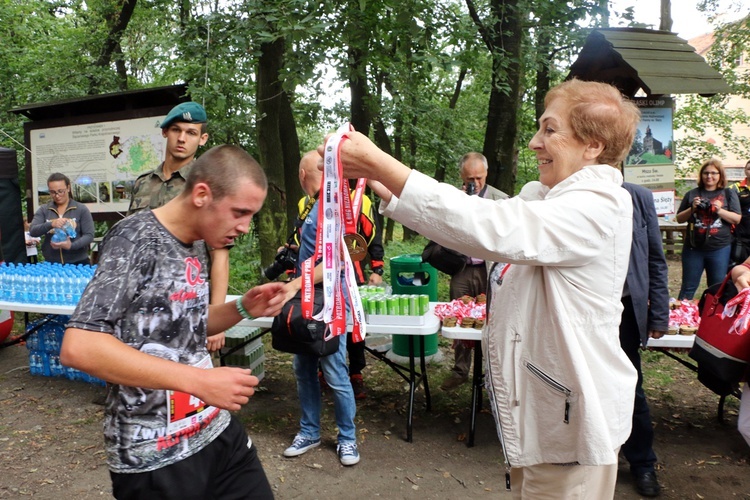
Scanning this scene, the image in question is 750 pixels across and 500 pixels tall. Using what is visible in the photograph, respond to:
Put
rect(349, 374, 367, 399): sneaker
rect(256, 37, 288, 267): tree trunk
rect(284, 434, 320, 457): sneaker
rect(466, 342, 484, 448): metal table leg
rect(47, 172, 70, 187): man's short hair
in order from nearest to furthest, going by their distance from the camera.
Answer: rect(284, 434, 320, 457): sneaker
rect(466, 342, 484, 448): metal table leg
rect(349, 374, 367, 399): sneaker
rect(47, 172, 70, 187): man's short hair
rect(256, 37, 288, 267): tree trunk

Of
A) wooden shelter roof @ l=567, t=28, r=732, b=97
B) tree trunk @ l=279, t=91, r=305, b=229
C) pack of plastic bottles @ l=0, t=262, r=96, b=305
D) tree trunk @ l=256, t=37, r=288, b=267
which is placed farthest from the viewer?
tree trunk @ l=279, t=91, r=305, b=229

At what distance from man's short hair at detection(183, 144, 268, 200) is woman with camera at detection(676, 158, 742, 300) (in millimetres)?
6765

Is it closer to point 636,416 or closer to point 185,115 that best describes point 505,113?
point 636,416

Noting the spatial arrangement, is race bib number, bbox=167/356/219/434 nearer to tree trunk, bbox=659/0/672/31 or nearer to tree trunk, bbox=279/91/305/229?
tree trunk, bbox=279/91/305/229

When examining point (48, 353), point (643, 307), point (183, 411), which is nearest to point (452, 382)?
point (643, 307)

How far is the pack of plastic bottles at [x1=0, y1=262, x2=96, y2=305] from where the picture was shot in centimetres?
543

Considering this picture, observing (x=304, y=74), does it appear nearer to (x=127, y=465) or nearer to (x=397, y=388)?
(x=397, y=388)

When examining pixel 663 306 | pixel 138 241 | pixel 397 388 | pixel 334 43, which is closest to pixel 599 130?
pixel 138 241

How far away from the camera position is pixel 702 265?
24.3 ft

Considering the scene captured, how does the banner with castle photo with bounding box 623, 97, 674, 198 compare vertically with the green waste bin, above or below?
above

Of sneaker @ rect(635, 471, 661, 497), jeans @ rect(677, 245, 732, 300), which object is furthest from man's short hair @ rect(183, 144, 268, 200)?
jeans @ rect(677, 245, 732, 300)

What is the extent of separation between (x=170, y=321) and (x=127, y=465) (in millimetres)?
467

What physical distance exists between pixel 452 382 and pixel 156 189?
3.43m

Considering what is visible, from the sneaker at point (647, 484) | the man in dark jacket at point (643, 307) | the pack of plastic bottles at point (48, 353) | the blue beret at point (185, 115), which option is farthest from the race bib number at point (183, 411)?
the pack of plastic bottles at point (48, 353)
